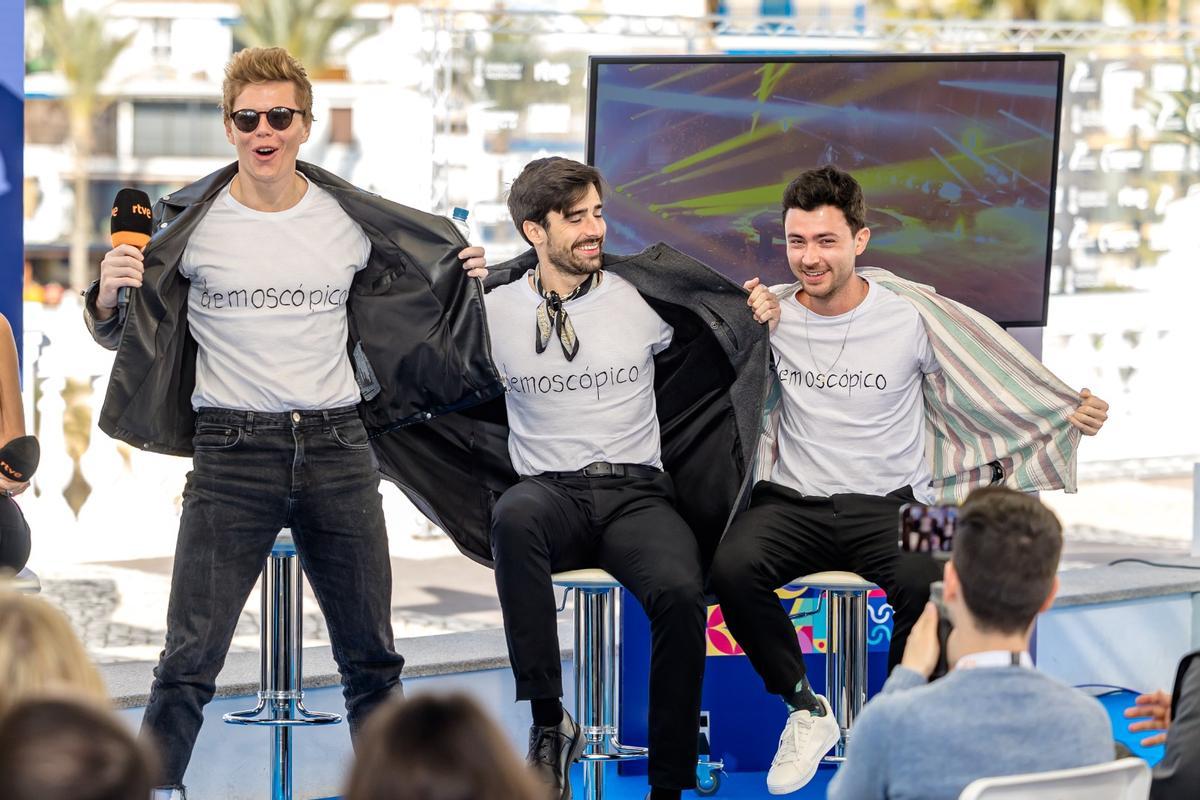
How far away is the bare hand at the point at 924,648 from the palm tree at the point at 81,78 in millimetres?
31000

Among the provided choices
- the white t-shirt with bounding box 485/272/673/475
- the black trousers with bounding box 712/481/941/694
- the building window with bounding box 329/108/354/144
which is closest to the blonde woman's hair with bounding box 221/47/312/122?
the white t-shirt with bounding box 485/272/673/475

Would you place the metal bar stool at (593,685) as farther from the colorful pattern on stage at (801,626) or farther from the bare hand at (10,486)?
the bare hand at (10,486)

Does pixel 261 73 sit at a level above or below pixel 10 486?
above

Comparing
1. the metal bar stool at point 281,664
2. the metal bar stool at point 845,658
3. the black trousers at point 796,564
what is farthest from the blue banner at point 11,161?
the metal bar stool at point 845,658

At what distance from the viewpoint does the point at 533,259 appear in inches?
155

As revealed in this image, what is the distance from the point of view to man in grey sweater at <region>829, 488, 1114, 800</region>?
84.0 inches

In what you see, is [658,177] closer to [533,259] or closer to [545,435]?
[533,259]

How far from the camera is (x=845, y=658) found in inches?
147

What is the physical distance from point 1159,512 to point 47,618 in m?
9.36

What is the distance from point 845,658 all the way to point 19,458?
1.95 metres

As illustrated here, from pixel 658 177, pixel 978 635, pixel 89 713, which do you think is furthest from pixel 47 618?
pixel 658 177

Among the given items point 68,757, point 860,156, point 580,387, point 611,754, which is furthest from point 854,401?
→ point 68,757

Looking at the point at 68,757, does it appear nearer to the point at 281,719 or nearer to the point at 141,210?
the point at 141,210

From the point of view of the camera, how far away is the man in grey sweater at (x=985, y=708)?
2.13 meters
